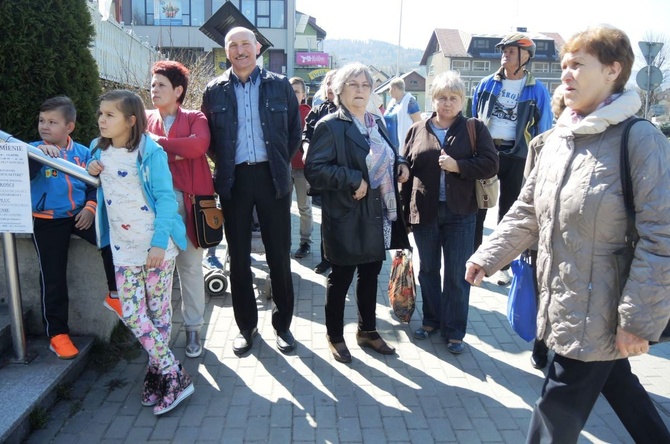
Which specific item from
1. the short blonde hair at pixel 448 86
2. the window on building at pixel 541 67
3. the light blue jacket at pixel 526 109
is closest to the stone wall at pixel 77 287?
the short blonde hair at pixel 448 86

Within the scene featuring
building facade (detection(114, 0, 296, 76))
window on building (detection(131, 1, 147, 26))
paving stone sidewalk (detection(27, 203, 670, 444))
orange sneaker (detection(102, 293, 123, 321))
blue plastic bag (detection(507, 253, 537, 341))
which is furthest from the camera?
window on building (detection(131, 1, 147, 26))

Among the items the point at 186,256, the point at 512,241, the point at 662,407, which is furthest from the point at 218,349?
the point at 662,407

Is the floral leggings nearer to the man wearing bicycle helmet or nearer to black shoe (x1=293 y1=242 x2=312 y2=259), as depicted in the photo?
the man wearing bicycle helmet

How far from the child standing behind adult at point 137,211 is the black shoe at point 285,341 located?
0.96 m

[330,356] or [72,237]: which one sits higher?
[72,237]

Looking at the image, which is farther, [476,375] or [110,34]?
[110,34]

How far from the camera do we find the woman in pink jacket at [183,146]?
3.63m

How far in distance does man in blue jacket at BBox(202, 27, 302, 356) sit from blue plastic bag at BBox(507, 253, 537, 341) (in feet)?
5.77

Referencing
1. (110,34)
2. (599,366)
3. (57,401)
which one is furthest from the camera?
(110,34)

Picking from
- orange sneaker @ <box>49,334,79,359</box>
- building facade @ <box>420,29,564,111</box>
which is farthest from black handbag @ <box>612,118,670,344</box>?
building facade @ <box>420,29,564,111</box>

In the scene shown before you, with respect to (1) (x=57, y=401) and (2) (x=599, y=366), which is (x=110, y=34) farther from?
(2) (x=599, y=366)

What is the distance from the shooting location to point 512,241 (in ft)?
8.74

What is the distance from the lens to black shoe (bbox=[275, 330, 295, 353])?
163 inches

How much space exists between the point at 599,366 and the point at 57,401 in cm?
305
